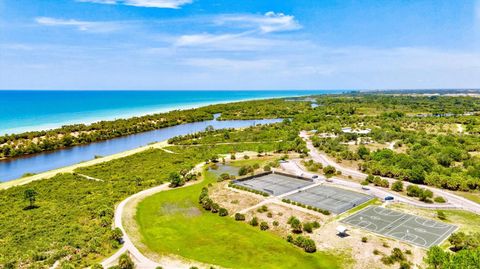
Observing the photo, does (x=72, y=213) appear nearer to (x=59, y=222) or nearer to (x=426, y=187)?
(x=59, y=222)

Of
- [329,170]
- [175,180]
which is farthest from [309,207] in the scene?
[175,180]

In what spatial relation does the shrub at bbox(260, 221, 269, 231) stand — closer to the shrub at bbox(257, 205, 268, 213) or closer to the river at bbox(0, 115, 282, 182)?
the shrub at bbox(257, 205, 268, 213)

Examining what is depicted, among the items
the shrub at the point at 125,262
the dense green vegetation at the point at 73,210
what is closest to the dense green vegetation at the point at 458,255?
the shrub at the point at 125,262

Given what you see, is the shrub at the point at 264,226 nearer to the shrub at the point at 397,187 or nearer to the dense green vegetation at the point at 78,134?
the shrub at the point at 397,187

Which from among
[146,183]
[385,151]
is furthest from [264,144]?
[146,183]

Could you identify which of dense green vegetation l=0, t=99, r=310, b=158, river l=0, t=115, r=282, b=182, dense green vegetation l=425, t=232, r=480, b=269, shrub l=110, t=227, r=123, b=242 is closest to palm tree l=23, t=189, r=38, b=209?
shrub l=110, t=227, r=123, b=242

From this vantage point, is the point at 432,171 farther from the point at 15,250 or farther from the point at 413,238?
the point at 15,250

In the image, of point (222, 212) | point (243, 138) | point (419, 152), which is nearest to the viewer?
point (222, 212)
